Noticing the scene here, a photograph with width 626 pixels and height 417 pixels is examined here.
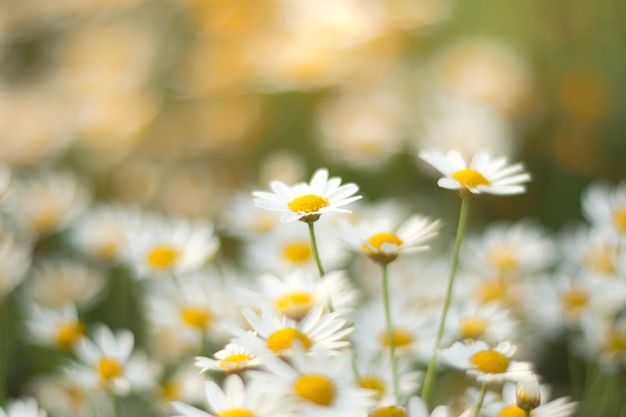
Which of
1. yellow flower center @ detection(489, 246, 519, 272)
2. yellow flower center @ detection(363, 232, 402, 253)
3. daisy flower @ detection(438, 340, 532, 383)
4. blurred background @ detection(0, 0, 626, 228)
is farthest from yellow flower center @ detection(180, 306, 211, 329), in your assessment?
blurred background @ detection(0, 0, 626, 228)

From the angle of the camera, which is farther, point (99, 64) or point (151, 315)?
point (99, 64)

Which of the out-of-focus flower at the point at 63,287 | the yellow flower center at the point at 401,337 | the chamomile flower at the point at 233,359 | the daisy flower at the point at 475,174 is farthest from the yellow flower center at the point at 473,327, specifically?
the out-of-focus flower at the point at 63,287

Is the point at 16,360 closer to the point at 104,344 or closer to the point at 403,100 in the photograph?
the point at 104,344

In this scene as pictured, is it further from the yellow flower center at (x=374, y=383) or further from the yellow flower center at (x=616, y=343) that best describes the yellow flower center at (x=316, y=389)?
the yellow flower center at (x=616, y=343)

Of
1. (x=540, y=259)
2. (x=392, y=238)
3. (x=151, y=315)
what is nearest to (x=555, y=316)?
(x=540, y=259)

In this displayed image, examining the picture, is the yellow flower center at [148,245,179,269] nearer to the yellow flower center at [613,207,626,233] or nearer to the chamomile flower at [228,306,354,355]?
the chamomile flower at [228,306,354,355]
